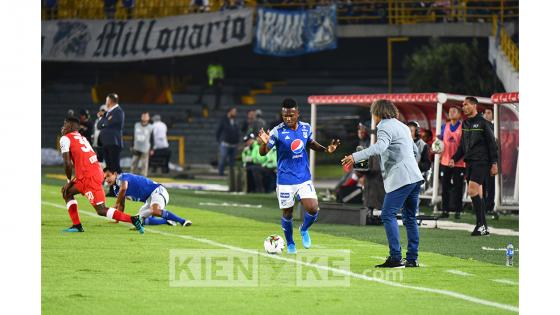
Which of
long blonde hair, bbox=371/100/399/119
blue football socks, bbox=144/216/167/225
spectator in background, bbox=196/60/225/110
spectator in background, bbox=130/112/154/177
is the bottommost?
blue football socks, bbox=144/216/167/225

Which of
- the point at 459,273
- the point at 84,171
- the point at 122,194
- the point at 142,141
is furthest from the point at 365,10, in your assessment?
the point at 459,273

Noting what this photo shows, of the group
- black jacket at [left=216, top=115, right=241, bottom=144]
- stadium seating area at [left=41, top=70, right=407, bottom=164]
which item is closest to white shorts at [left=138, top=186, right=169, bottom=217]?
black jacket at [left=216, top=115, right=241, bottom=144]

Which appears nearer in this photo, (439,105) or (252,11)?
(439,105)

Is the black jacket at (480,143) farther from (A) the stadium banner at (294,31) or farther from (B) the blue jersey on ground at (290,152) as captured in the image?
(A) the stadium banner at (294,31)

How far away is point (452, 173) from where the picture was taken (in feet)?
76.8

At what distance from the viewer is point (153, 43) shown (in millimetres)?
46188

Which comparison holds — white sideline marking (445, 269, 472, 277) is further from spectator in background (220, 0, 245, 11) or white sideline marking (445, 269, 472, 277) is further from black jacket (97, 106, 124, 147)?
spectator in background (220, 0, 245, 11)

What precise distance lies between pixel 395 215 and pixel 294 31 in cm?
2932

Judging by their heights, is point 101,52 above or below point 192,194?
above

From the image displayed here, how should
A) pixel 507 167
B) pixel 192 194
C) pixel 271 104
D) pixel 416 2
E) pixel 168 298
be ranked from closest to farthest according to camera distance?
pixel 168 298
pixel 507 167
pixel 192 194
pixel 416 2
pixel 271 104

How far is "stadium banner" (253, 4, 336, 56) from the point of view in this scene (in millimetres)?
42947
